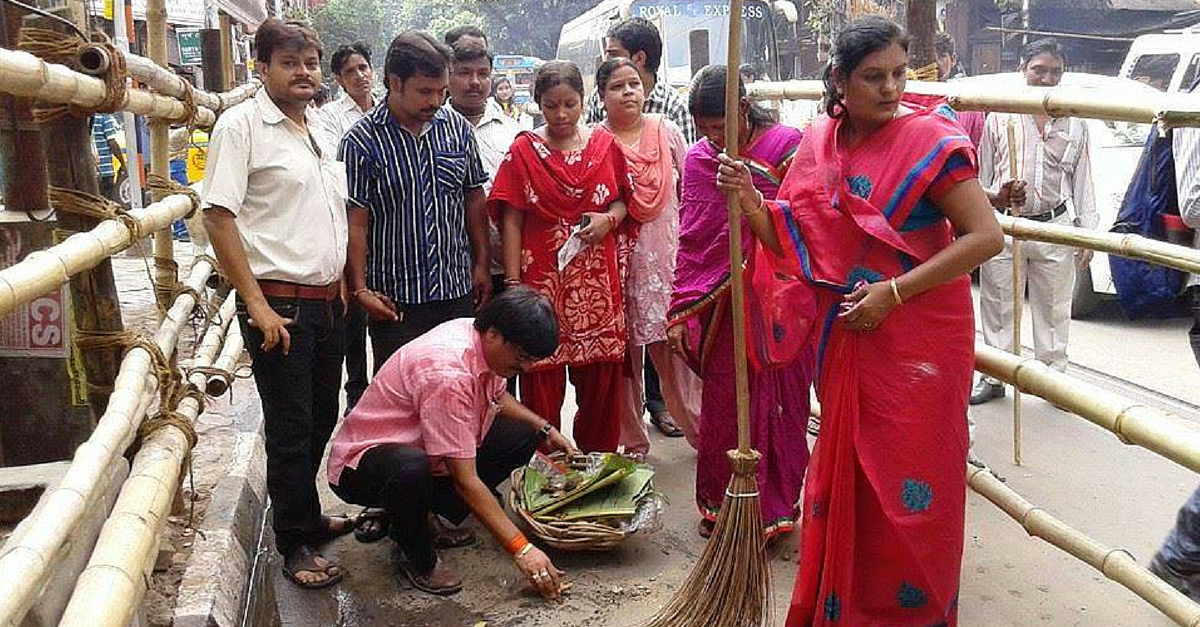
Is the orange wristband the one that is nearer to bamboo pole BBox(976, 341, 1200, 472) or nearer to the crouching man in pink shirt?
the crouching man in pink shirt

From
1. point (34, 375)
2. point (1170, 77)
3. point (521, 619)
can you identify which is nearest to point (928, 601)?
point (521, 619)

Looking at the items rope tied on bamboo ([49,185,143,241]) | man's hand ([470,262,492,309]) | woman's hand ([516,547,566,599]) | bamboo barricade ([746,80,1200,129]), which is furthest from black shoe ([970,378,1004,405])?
rope tied on bamboo ([49,185,143,241])

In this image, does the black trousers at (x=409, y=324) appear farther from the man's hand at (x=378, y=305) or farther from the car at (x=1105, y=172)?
the car at (x=1105, y=172)

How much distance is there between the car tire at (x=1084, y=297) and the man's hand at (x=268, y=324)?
570cm

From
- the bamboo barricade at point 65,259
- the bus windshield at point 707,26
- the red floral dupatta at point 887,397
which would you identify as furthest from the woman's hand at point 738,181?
the bus windshield at point 707,26

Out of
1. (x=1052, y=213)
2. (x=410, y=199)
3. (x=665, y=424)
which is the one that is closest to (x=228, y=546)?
(x=410, y=199)

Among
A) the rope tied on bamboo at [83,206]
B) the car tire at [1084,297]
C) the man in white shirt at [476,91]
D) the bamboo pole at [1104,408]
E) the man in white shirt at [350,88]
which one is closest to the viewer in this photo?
the bamboo pole at [1104,408]

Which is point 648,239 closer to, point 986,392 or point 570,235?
point 570,235

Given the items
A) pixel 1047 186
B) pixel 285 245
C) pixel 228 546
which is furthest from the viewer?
pixel 1047 186

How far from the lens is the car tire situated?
6902mm

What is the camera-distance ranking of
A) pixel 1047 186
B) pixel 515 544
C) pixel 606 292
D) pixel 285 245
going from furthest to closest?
pixel 1047 186
pixel 606 292
pixel 285 245
pixel 515 544

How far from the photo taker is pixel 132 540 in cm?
177

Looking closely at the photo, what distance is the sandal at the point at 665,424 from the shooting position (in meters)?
4.72

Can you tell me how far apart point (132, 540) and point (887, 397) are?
5.46ft
